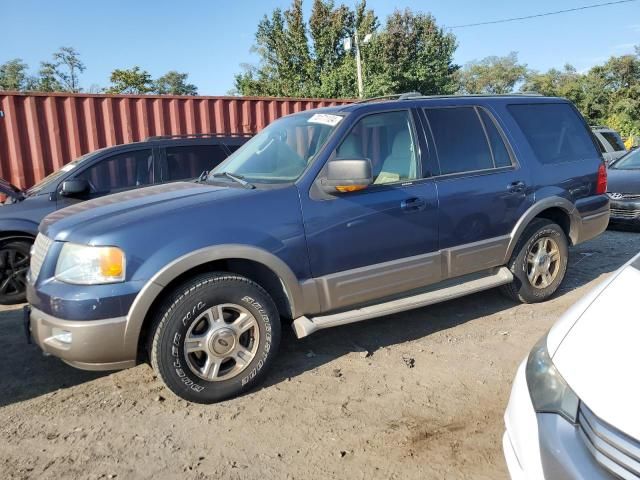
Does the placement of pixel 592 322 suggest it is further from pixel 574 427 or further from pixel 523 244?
pixel 523 244

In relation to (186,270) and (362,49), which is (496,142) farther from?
(362,49)

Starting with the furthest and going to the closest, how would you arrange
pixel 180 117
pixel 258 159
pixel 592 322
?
pixel 180 117 → pixel 258 159 → pixel 592 322

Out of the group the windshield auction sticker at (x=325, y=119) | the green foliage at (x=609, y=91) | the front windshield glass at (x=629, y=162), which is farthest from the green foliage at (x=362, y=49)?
the windshield auction sticker at (x=325, y=119)

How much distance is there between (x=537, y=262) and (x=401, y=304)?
5.61ft

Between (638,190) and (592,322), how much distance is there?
23.0 feet

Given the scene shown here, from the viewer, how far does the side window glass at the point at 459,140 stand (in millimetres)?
4188

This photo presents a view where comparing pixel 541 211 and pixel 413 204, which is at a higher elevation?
pixel 413 204

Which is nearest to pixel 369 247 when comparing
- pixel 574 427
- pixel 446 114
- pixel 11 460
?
pixel 446 114

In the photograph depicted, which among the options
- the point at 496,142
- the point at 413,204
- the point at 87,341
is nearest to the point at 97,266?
the point at 87,341

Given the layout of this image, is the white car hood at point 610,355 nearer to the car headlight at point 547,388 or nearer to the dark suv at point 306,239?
the car headlight at point 547,388

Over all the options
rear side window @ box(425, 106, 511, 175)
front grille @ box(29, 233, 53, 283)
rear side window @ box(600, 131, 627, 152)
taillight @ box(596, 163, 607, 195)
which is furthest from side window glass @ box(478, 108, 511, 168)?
rear side window @ box(600, 131, 627, 152)

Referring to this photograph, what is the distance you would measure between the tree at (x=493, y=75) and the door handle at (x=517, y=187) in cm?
6027

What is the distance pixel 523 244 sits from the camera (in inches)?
184

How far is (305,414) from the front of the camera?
3.15 m
